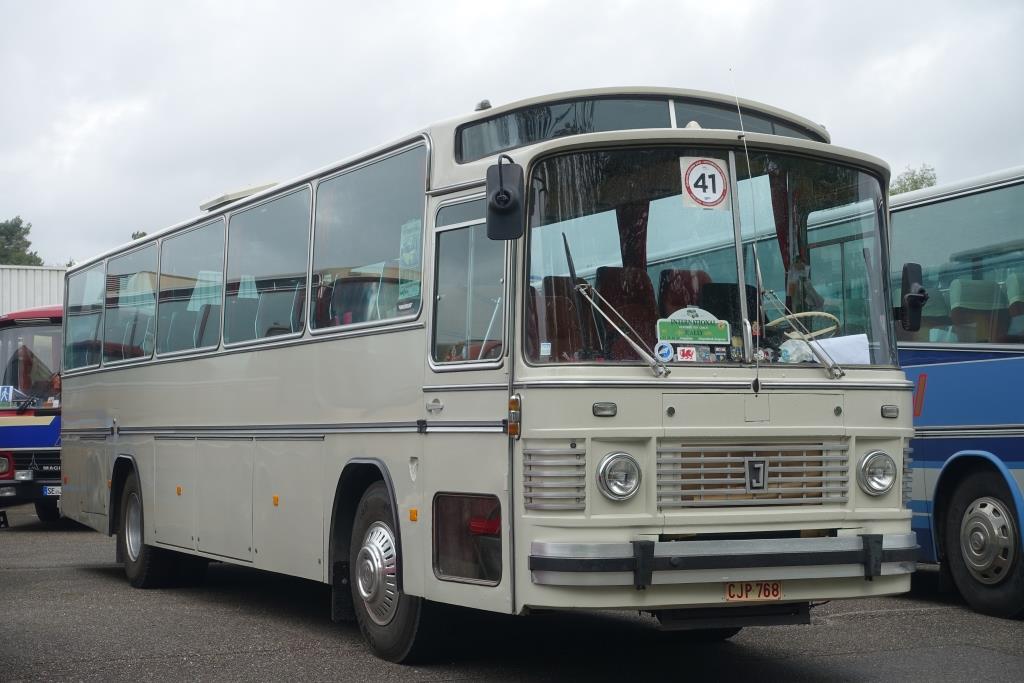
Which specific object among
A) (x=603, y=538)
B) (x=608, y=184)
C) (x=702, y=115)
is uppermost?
(x=702, y=115)

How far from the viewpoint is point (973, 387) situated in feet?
37.7

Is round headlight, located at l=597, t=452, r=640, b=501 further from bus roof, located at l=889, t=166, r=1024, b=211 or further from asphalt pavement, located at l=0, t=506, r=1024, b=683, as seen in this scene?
bus roof, located at l=889, t=166, r=1024, b=211

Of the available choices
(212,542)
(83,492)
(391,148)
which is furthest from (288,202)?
(83,492)

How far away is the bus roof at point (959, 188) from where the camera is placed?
37.5 ft

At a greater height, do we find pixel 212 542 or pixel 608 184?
pixel 608 184

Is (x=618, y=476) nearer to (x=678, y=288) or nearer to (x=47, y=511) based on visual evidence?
(x=678, y=288)

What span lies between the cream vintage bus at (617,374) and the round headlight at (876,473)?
1cm

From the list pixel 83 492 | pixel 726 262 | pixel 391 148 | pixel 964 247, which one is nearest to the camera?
pixel 726 262

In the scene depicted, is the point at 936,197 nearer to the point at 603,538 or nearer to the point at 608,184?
the point at 608,184

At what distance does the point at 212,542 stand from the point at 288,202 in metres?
3.10

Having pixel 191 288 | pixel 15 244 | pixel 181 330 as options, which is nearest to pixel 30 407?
pixel 181 330

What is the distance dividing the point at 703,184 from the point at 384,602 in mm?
3382

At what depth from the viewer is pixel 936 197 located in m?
12.3

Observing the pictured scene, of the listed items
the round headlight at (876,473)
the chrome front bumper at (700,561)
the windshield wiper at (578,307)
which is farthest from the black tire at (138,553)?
the round headlight at (876,473)
